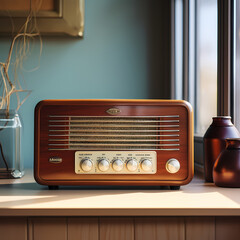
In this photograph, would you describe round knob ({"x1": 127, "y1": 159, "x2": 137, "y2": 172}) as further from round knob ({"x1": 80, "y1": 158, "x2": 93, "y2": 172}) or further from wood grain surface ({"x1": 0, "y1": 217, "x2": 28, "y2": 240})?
wood grain surface ({"x1": 0, "y1": 217, "x2": 28, "y2": 240})

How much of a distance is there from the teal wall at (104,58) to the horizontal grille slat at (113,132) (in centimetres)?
67

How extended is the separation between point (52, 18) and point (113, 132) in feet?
2.63

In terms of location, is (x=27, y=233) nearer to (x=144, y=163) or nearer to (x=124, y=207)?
(x=124, y=207)

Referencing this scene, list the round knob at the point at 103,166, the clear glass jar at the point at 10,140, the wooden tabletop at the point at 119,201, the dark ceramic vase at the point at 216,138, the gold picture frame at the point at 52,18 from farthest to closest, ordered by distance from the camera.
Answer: the gold picture frame at the point at 52,18 < the clear glass jar at the point at 10,140 < the dark ceramic vase at the point at 216,138 < the round knob at the point at 103,166 < the wooden tabletop at the point at 119,201

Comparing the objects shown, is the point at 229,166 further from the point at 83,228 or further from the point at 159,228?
the point at 83,228

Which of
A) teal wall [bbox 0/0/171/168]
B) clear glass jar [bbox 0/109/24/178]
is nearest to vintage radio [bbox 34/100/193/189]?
clear glass jar [bbox 0/109/24/178]

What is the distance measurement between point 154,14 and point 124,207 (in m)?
1.16

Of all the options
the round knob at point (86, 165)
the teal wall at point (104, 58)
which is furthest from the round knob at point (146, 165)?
the teal wall at point (104, 58)

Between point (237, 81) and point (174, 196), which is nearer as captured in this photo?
point (174, 196)

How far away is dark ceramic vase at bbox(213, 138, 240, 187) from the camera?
103 cm

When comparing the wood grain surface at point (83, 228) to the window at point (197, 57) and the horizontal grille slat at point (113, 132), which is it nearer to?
the horizontal grille slat at point (113, 132)

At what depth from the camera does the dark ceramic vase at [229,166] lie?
3.37 feet

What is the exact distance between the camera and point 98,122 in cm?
106

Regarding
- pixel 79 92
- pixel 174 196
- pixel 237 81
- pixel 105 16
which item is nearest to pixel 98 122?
pixel 174 196
